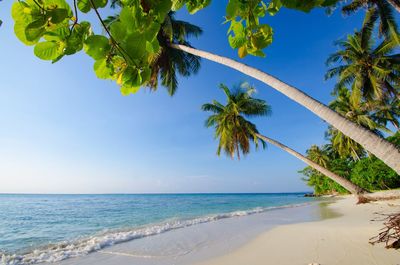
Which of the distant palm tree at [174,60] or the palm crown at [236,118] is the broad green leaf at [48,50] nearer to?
the distant palm tree at [174,60]

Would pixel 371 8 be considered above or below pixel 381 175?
above

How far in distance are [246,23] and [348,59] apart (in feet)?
61.1

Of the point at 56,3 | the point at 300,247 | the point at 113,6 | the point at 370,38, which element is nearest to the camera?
the point at 56,3

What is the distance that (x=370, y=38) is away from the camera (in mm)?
13938

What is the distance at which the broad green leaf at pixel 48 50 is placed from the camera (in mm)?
648

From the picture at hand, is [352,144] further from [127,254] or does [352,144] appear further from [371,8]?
[127,254]

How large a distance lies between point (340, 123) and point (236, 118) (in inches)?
474

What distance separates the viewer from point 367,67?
15.2 m

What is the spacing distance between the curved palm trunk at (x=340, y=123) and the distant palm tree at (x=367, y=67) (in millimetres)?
12841

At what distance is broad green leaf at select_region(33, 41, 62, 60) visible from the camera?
648 millimetres

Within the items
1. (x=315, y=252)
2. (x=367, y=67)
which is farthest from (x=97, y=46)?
(x=367, y=67)

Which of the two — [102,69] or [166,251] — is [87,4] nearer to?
[102,69]

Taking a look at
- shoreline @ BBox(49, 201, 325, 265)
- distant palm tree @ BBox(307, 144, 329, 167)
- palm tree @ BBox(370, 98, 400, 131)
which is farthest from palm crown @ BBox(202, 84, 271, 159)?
distant palm tree @ BBox(307, 144, 329, 167)

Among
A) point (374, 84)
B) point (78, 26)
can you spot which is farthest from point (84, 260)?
point (374, 84)
